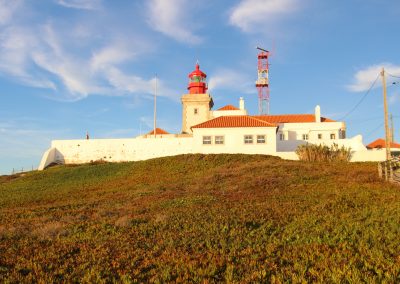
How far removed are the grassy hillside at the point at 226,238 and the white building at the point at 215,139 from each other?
2186cm

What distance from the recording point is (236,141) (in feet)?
140

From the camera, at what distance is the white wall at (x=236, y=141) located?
4228 cm

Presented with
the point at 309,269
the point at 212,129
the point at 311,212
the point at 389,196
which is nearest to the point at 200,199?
the point at 311,212

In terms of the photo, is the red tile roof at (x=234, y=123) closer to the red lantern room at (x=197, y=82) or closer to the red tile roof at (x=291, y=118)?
the red tile roof at (x=291, y=118)

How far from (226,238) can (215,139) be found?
111ft

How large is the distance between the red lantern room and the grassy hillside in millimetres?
39995

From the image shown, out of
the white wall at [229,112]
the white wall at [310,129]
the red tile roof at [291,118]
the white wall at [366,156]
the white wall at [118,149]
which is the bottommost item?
the white wall at [366,156]

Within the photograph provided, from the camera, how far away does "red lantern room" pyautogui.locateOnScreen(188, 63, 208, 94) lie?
59188 millimetres

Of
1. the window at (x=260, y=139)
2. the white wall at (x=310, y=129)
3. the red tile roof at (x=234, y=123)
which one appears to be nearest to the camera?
the window at (x=260, y=139)

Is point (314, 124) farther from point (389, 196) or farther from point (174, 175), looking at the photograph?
point (389, 196)

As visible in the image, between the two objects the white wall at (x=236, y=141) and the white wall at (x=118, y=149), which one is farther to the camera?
the white wall at (x=118, y=149)

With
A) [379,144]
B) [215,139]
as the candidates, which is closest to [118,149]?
[215,139]

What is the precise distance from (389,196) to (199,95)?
4398cm

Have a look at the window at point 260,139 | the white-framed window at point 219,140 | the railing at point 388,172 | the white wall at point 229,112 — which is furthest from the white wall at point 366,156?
the white wall at point 229,112
